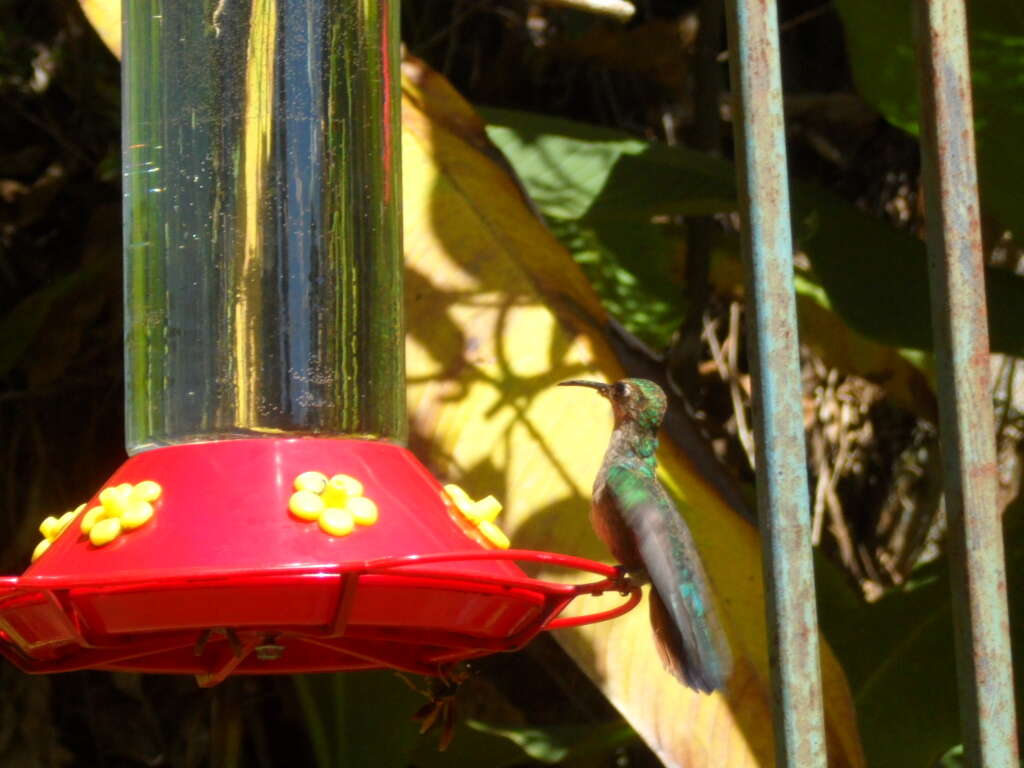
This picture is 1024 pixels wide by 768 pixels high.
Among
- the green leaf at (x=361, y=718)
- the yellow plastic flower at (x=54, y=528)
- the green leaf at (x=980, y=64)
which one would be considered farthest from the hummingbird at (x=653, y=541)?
the green leaf at (x=980, y=64)

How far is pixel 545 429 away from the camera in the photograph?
255 cm

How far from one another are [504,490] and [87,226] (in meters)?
2.59

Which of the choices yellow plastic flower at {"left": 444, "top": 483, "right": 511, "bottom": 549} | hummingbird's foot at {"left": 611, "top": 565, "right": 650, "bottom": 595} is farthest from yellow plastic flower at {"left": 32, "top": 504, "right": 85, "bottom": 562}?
hummingbird's foot at {"left": 611, "top": 565, "right": 650, "bottom": 595}

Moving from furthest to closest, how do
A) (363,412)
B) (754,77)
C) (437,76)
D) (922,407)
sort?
1. (922,407)
2. (437,76)
3. (363,412)
4. (754,77)

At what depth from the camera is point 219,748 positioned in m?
3.52

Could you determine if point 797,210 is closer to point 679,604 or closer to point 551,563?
point 679,604

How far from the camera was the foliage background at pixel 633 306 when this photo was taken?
362 cm

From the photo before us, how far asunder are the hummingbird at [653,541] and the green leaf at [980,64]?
1.53m

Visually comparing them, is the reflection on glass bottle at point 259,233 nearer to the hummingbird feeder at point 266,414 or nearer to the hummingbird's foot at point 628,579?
the hummingbird feeder at point 266,414

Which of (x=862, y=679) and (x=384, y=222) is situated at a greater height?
(x=384, y=222)

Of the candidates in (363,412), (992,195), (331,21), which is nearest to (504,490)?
(363,412)

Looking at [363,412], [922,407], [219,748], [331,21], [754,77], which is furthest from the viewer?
[922,407]

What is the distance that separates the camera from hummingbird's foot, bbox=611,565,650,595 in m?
1.87

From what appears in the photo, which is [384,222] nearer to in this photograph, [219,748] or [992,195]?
[219,748]
